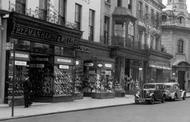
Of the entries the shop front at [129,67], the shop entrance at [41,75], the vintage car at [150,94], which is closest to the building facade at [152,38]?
the shop front at [129,67]

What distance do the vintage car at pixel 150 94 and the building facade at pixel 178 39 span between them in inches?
1212

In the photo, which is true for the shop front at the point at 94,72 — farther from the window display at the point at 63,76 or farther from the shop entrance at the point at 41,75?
the shop entrance at the point at 41,75

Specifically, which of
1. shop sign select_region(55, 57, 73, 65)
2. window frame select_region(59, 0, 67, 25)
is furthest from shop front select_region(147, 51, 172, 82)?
shop sign select_region(55, 57, 73, 65)

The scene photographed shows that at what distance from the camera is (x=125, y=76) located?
40.4 m

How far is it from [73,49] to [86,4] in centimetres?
567

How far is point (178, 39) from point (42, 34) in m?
43.4

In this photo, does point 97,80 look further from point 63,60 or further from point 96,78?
point 63,60

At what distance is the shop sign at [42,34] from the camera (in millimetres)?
22531

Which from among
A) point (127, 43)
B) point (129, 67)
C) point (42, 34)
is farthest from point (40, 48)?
point (129, 67)

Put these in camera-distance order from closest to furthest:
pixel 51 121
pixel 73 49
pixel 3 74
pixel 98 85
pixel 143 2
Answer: pixel 51 121 → pixel 3 74 → pixel 73 49 → pixel 98 85 → pixel 143 2

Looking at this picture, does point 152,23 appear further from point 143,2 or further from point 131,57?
point 131,57

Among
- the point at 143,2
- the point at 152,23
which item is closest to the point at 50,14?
the point at 143,2

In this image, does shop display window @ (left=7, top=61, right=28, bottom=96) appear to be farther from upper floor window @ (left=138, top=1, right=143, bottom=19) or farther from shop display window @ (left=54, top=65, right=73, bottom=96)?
upper floor window @ (left=138, top=1, right=143, bottom=19)

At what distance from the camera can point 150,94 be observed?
97.2 feet
